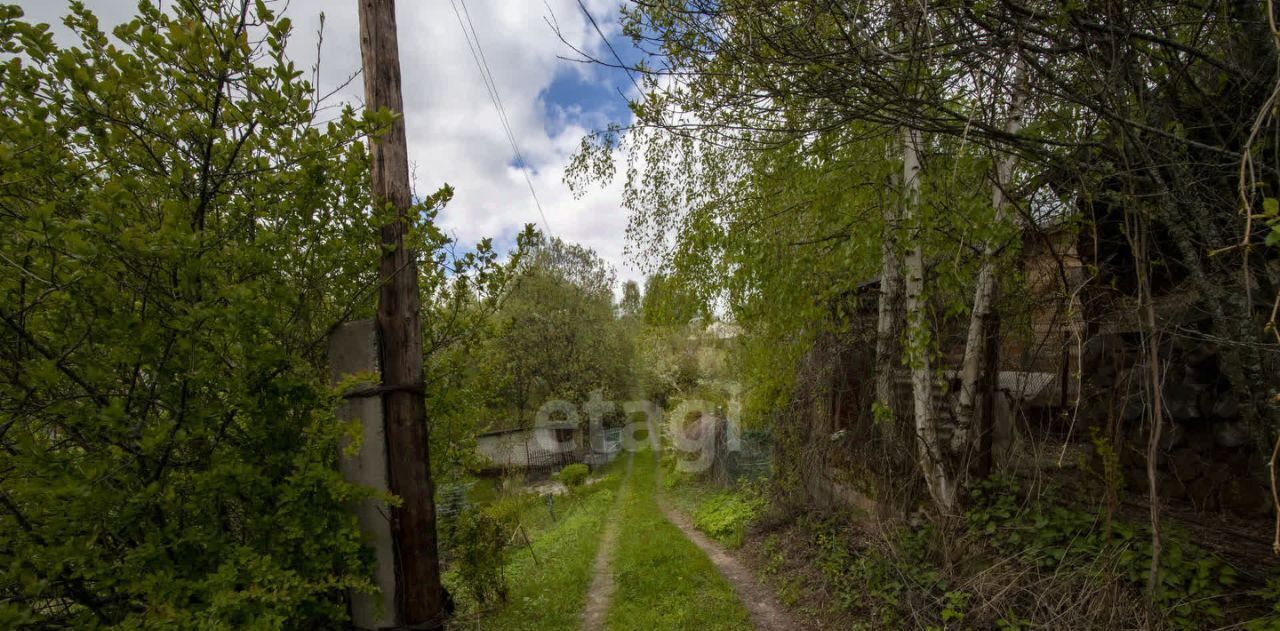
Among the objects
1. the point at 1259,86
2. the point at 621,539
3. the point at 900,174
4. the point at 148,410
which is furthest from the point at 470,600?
the point at 1259,86

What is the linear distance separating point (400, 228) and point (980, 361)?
15.3 feet

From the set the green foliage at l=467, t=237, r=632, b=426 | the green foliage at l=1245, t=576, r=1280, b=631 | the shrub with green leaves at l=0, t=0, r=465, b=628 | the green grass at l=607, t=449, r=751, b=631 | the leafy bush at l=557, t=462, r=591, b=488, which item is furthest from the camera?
the green foliage at l=467, t=237, r=632, b=426

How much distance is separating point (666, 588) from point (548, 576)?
5.62ft

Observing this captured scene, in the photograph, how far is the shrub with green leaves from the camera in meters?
1.72

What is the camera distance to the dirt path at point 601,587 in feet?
18.5

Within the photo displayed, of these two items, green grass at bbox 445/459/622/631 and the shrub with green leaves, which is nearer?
the shrub with green leaves

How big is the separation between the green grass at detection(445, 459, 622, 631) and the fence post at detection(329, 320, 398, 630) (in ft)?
9.82

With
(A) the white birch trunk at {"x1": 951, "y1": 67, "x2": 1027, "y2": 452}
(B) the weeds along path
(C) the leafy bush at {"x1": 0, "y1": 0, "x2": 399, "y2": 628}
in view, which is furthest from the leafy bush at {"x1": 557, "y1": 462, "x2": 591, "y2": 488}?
(C) the leafy bush at {"x1": 0, "y1": 0, "x2": 399, "y2": 628}

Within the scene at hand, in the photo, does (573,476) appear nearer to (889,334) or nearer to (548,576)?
(548,576)

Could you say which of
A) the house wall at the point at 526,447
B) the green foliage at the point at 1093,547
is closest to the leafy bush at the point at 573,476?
the house wall at the point at 526,447

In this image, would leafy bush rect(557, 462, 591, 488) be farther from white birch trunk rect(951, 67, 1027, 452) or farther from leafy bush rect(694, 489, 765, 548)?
white birch trunk rect(951, 67, 1027, 452)

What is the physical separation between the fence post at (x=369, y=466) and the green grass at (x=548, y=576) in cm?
299

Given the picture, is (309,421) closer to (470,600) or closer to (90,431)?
(90,431)

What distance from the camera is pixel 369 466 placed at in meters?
2.68
